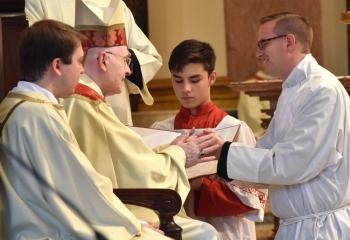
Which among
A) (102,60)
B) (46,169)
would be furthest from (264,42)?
(46,169)

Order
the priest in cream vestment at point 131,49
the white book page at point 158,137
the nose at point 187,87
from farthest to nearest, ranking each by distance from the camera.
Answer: the priest in cream vestment at point 131,49
the nose at point 187,87
the white book page at point 158,137

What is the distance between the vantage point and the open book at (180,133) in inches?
142

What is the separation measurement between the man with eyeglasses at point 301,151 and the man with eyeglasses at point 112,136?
27cm

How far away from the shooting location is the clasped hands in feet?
11.3

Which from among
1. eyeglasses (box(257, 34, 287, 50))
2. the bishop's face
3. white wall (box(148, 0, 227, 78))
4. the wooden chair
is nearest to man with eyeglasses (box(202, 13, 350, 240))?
eyeglasses (box(257, 34, 287, 50))

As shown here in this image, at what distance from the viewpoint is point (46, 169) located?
271 cm

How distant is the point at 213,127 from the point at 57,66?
1.34 metres

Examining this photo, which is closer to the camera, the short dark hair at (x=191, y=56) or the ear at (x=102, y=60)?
the ear at (x=102, y=60)

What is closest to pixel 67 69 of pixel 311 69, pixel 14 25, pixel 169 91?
pixel 311 69

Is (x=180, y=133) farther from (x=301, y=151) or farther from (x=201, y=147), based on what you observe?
(x=301, y=151)

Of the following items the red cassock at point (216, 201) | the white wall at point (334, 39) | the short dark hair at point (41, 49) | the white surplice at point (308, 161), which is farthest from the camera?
the white wall at point (334, 39)

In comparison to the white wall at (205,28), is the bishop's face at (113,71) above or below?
above

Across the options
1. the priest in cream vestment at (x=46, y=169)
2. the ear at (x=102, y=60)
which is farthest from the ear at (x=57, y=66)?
the ear at (x=102, y=60)

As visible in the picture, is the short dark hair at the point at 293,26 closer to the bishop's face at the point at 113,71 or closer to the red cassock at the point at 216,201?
the bishop's face at the point at 113,71
